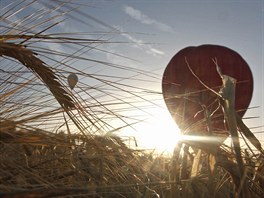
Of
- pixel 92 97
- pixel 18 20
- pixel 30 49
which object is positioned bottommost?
pixel 92 97

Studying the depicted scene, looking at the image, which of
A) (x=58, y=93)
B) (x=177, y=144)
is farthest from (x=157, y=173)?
(x=58, y=93)

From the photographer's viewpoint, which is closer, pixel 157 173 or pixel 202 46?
pixel 157 173

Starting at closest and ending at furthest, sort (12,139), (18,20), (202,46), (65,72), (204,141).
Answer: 1. (12,139)
2. (204,141)
3. (65,72)
4. (18,20)
5. (202,46)

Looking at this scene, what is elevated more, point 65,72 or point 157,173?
point 65,72

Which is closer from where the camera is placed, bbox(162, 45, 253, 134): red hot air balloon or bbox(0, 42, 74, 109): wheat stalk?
bbox(0, 42, 74, 109): wheat stalk

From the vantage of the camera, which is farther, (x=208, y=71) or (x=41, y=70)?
(x=208, y=71)

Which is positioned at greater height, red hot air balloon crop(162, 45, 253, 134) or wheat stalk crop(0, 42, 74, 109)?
red hot air balloon crop(162, 45, 253, 134)

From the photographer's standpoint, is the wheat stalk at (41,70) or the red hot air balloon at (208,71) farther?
the red hot air balloon at (208,71)

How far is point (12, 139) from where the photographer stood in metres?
0.60

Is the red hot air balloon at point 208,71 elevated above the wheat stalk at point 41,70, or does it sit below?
above

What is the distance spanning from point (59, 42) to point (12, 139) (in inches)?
18.0

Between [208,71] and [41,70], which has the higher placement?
[208,71]

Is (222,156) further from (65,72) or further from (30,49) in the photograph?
(30,49)

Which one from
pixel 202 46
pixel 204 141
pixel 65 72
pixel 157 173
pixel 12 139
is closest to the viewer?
pixel 12 139
